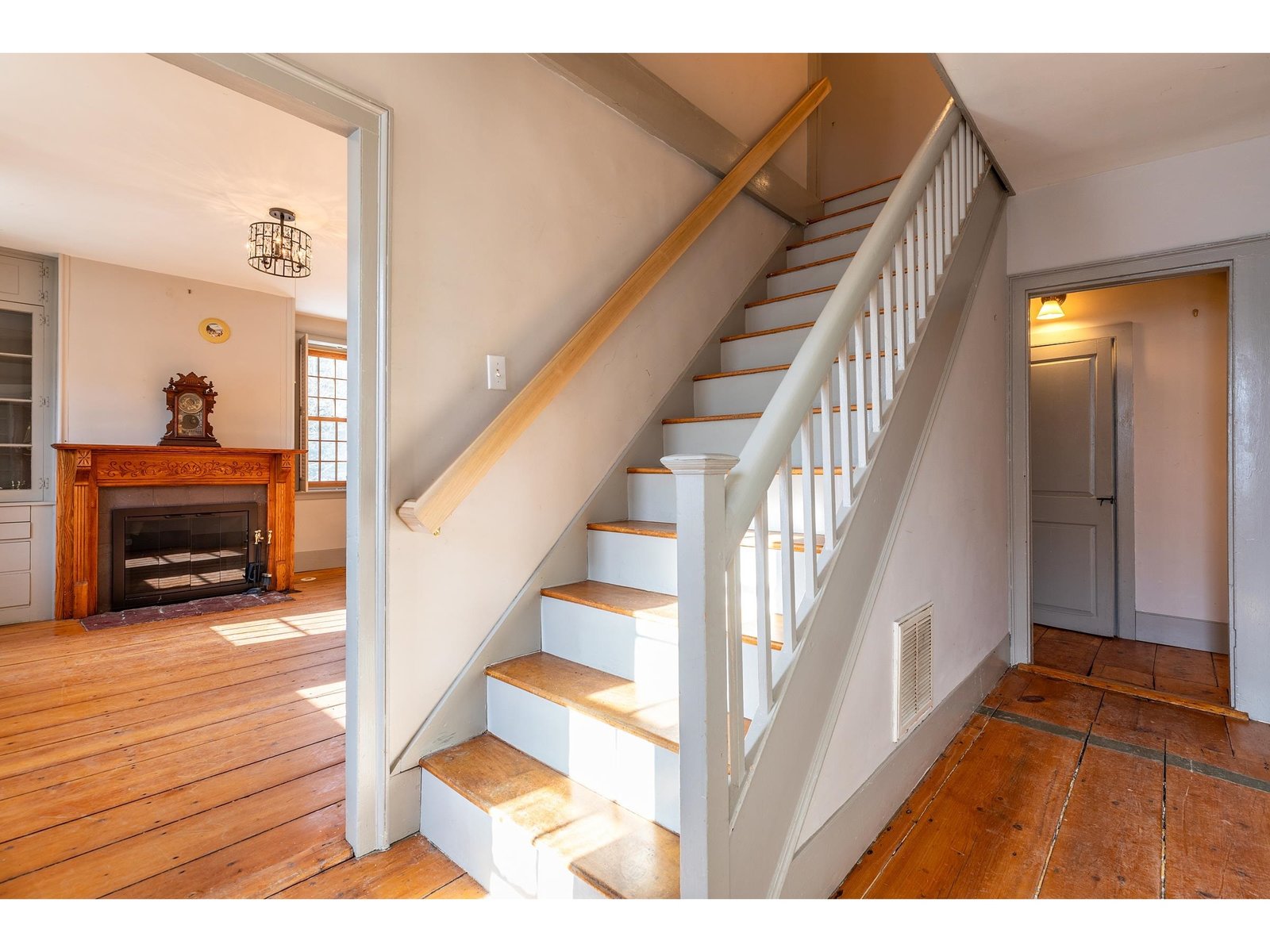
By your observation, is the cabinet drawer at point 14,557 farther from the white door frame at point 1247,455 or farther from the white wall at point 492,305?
the white door frame at point 1247,455

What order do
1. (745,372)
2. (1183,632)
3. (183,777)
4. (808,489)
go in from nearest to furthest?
(808,489)
(183,777)
(745,372)
(1183,632)

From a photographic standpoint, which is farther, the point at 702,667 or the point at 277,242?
the point at 277,242

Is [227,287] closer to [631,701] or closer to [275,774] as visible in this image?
[275,774]

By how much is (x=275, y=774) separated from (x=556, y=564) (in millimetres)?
1162

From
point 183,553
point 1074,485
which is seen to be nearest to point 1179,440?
point 1074,485

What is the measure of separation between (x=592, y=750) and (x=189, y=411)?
4.80 metres

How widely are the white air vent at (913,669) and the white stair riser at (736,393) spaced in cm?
88

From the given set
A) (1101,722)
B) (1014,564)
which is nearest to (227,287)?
(1014,564)

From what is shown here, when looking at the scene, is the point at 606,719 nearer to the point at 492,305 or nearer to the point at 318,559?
the point at 492,305

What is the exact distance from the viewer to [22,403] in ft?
13.8

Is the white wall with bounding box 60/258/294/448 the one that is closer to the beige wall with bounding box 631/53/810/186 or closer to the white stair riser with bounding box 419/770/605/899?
the beige wall with bounding box 631/53/810/186

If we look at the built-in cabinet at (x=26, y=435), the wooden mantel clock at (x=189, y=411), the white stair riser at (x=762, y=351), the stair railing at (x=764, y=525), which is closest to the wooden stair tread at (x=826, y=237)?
the white stair riser at (x=762, y=351)

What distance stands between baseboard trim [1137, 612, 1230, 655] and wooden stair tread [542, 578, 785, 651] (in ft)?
10.7

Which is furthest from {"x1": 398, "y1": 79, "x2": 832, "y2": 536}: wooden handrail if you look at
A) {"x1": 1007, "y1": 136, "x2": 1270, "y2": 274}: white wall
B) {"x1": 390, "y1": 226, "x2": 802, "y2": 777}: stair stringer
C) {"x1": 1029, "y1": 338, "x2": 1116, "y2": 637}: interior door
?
{"x1": 1029, "y1": 338, "x2": 1116, "y2": 637}: interior door
